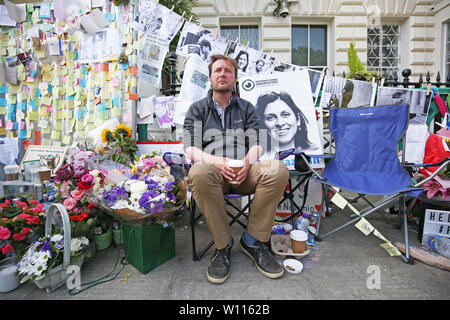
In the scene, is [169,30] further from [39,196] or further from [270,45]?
Answer: [270,45]

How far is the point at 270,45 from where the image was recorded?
5812 mm

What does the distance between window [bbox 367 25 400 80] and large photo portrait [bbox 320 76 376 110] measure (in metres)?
4.39

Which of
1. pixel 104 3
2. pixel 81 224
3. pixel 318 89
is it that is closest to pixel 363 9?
pixel 318 89

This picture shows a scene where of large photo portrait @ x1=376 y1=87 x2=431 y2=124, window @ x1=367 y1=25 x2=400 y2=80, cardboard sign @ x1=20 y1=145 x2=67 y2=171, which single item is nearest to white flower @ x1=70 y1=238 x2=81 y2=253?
cardboard sign @ x1=20 y1=145 x2=67 y2=171

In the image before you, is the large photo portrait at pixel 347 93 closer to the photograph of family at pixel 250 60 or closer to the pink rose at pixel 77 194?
the photograph of family at pixel 250 60

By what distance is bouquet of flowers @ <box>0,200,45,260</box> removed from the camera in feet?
4.44

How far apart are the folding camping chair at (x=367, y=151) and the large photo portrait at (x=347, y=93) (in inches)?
26.5

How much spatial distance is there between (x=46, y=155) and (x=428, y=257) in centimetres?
352

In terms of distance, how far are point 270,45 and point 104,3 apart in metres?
4.43

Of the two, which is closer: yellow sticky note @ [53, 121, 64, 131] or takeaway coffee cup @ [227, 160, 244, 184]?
takeaway coffee cup @ [227, 160, 244, 184]

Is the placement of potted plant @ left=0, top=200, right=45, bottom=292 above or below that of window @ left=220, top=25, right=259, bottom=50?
below

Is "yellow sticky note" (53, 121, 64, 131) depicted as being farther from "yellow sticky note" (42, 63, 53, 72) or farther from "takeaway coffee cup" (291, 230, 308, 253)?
"takeaway coffee cup" (291, 230, 308, 253)

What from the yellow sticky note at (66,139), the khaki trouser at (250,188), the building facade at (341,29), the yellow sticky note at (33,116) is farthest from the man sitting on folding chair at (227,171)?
the building facade at (341,29)

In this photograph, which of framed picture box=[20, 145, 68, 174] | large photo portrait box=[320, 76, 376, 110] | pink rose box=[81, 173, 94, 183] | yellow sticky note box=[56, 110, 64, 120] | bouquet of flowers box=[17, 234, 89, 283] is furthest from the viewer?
large photo portrait box=[320, 76, 376, 110]
